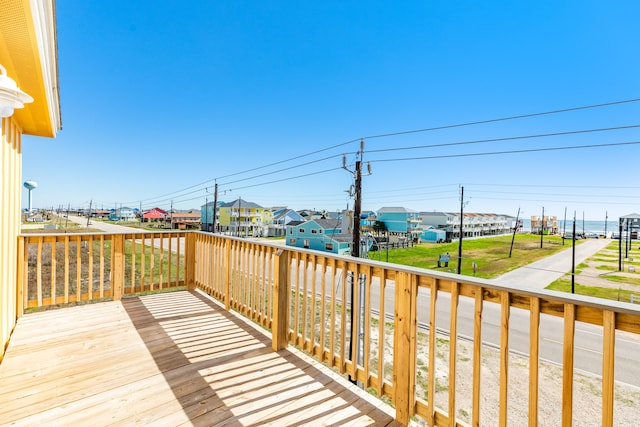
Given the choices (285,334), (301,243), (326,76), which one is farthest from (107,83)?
(301,243)

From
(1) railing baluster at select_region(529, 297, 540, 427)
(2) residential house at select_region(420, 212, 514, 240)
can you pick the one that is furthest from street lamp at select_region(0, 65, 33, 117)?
(2) residential house at select_region(420, 212, 514, 240)

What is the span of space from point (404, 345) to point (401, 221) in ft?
149

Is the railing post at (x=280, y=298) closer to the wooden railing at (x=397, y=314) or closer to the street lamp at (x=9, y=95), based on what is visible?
the wooden railing at (x=397, y=314)

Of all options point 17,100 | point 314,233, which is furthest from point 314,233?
point 17,100

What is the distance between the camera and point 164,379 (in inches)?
78.7

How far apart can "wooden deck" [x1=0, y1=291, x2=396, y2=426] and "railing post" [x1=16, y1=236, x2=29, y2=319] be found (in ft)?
0.42

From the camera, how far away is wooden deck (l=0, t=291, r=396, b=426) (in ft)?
5.38

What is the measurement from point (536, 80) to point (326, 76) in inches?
463

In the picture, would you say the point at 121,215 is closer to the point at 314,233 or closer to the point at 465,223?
the point at 314,233

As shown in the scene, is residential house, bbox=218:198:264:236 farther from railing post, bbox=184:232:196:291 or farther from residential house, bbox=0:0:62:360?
residential house, bbox=0:0:62:360

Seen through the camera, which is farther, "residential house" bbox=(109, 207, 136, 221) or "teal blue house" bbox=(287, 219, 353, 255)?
"residential house" bbox=(109, 207, 136, 221)

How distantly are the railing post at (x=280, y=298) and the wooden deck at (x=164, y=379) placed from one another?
114 mm

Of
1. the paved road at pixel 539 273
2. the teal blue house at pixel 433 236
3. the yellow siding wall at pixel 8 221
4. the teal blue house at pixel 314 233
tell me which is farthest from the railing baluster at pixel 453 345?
the teal blue house at pixel 433 236

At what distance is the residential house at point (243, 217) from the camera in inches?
1654
